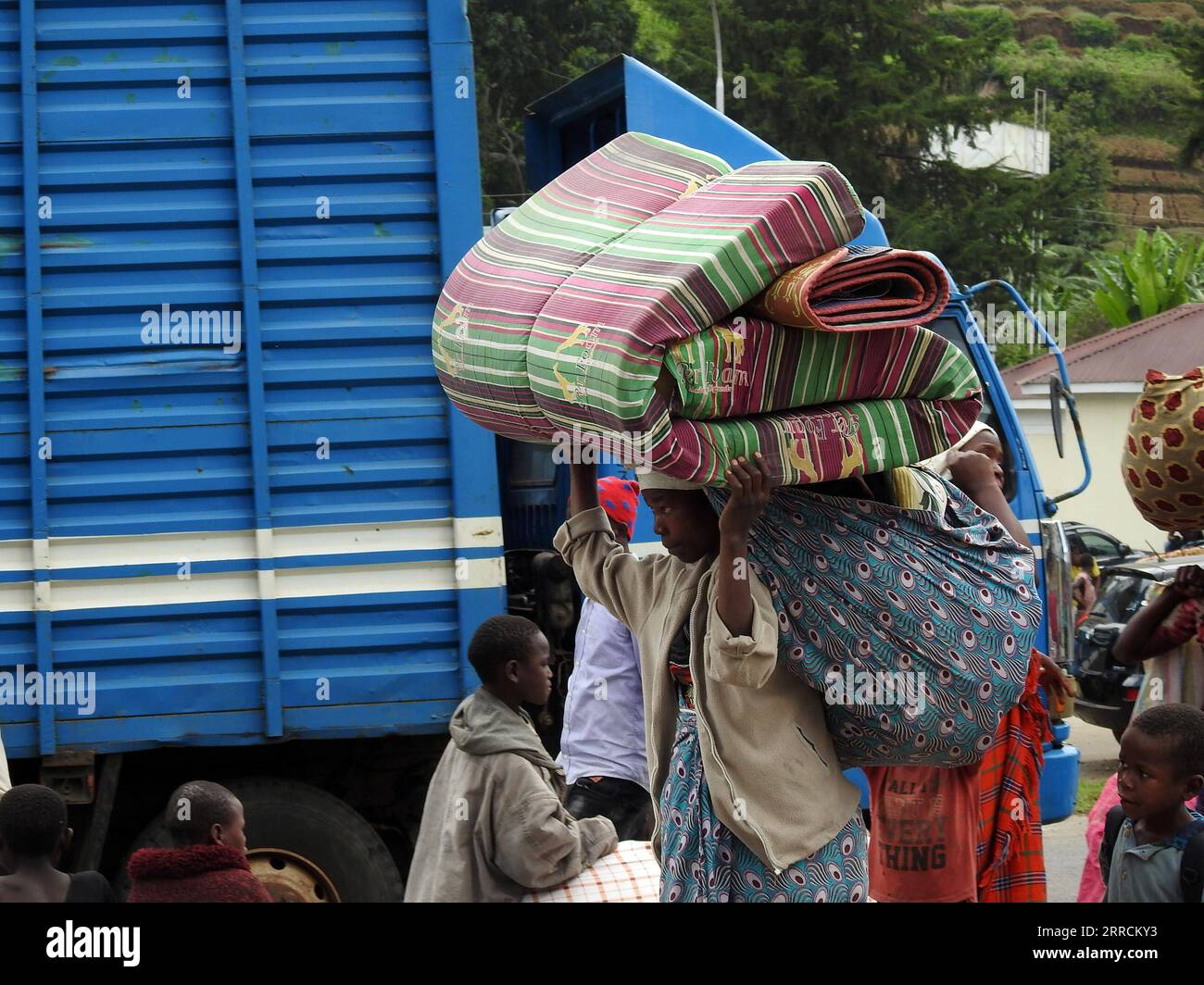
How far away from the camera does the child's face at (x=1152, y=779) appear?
330 cm

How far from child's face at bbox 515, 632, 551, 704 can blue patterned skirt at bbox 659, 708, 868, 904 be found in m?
0.66

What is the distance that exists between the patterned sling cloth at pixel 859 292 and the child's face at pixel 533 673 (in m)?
1.20

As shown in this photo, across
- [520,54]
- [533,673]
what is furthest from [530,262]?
[520,54]

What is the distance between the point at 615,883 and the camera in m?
3.70

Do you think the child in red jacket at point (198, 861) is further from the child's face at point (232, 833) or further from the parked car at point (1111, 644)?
the parked car at point (1111, 644)

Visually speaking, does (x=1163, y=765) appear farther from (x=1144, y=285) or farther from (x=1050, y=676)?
(x=1144, y=285)

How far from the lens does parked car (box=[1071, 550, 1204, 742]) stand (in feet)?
30.9

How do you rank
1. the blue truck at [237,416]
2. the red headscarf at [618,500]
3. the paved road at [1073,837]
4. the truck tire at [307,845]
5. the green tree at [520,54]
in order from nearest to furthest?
the red headscarf at [618,500]
the blue truck at [237,416]
the truck tire at [307,845]
the paved road at [1073,837]
the green tree at [520,54]

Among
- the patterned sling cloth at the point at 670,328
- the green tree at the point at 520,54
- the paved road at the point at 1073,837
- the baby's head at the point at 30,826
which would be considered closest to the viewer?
the patterned sling cloth at the point at 670,328

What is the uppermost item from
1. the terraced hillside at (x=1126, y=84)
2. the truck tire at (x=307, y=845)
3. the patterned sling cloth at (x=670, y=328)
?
the terraced hillside at (x=1126, y=84)

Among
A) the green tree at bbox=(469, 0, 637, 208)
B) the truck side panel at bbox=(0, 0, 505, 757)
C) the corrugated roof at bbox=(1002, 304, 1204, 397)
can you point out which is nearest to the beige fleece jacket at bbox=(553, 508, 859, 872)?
the truck side panel at bbox=(0, 0, 505, 757)

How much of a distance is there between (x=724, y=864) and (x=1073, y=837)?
5.53 meters

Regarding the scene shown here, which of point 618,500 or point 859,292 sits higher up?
point 859,292

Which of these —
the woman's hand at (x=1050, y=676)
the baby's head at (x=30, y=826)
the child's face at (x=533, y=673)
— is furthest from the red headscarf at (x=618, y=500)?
the baby's head at (x=30, y=826)
